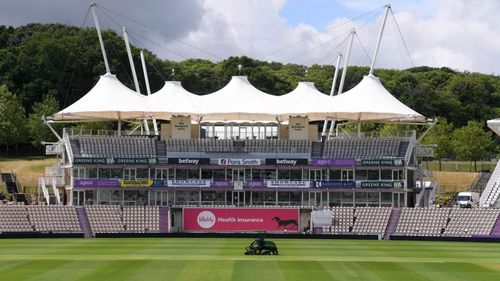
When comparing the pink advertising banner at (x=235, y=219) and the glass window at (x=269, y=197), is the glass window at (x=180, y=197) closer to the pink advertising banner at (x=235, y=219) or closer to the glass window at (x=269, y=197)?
the glass window at (x=269, y=197)

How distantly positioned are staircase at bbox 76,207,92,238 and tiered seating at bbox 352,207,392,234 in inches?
856

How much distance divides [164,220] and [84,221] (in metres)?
6.69

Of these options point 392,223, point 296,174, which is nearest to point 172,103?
point 296,174

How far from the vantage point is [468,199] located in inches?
3578

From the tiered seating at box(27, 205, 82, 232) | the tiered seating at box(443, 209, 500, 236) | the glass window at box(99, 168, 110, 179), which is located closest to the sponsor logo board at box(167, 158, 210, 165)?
the glass window at box(99, 168, 110, 179)

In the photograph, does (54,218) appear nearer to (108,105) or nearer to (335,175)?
(108,105)

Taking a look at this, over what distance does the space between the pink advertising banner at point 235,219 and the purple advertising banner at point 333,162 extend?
8745 mm

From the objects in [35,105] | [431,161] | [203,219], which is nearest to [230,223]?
[203,219]

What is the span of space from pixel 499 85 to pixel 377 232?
82.5 metres

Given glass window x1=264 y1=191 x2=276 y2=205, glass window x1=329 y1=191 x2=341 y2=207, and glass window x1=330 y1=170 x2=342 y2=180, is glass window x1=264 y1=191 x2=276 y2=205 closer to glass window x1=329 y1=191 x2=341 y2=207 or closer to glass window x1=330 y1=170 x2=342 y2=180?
glass window x1=329 y1=191 x2=341 y2=207

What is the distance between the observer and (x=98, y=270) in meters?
40.3

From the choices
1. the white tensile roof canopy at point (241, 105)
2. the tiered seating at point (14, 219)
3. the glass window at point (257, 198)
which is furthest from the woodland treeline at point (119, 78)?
the tiered seating at point (14, 219)

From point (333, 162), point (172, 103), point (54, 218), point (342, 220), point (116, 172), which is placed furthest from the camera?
point (172, 103)

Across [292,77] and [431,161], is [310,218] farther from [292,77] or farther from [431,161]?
[292,77]
